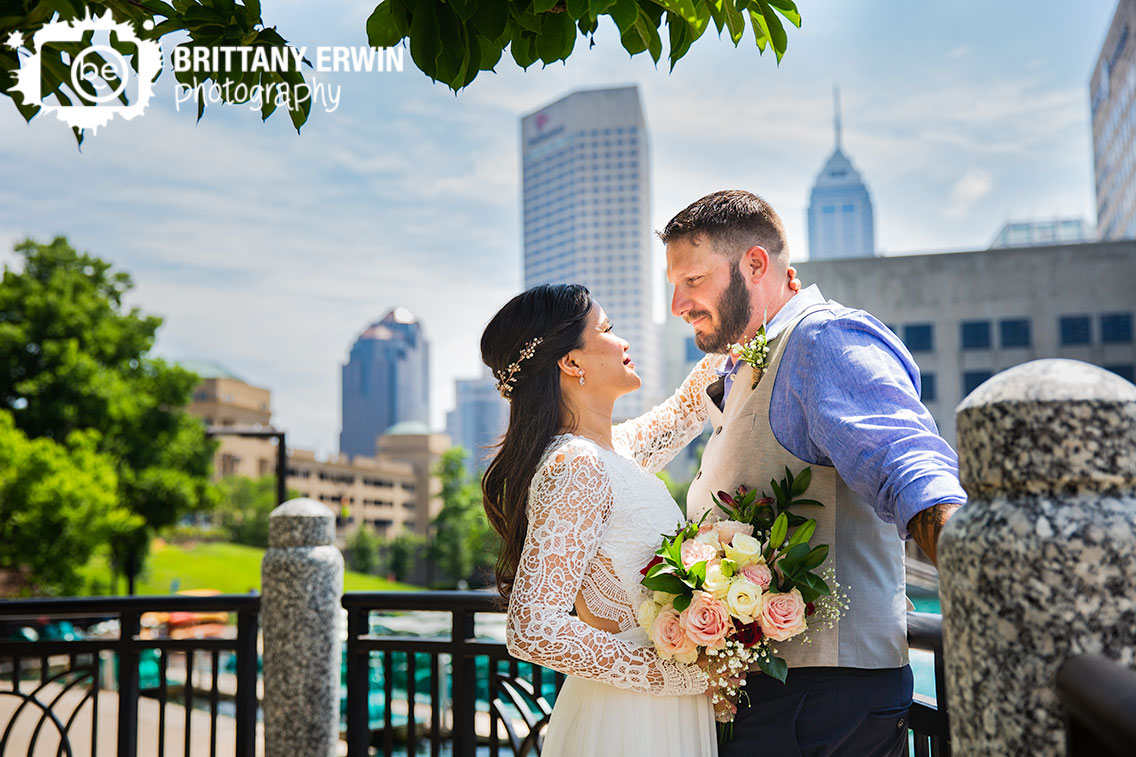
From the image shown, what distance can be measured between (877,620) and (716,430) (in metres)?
0.82

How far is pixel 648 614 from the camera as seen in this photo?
2559 mm

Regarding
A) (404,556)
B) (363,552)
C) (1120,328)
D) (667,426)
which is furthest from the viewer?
(404,556)

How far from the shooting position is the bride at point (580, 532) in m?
2.61

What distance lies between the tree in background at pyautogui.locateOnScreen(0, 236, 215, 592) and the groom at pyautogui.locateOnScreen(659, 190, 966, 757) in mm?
27438

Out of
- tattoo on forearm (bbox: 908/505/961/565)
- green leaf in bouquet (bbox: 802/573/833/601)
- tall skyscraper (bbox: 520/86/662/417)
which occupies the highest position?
Answer: tall skyscraper (bbox: 520/86/662/417)

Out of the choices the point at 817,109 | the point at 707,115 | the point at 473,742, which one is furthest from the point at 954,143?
the point at 473,742

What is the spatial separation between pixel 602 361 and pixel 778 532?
98 centimetres

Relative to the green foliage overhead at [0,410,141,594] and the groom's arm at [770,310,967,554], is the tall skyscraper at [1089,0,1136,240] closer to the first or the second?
the green foliage overhead at [0,410,141,594]

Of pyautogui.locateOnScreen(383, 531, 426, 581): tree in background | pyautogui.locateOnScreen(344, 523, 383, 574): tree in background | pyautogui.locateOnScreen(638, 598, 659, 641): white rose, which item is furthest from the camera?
pyautogui.locateOnScreen(383, 531, 426, 581): tree in background

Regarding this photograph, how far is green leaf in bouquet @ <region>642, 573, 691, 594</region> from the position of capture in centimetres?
242

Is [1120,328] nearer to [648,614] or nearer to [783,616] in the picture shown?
[648,614]

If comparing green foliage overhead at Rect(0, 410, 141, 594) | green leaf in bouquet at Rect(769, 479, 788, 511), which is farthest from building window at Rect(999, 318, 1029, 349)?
green leaf in bouquet at Rect(769, 479, 788, 511)

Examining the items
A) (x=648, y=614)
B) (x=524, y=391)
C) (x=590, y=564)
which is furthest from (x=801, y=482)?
(x=524, y=391)

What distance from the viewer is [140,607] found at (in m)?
4.44
